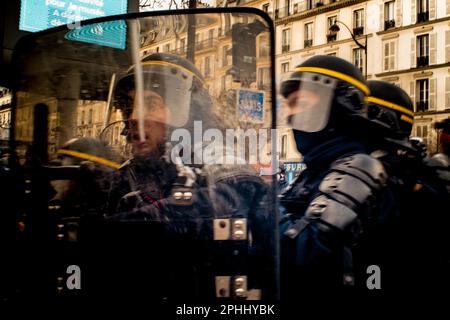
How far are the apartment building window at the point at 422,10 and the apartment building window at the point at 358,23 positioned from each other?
0.26 metres

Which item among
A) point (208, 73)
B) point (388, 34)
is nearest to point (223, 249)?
point (208, 73)

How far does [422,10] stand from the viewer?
2.19 metres

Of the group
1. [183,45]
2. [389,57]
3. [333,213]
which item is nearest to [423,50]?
[389,57]

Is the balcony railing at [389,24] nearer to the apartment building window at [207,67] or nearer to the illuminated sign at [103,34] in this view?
the apartment building window at [207,67]

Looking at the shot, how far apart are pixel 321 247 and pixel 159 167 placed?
893 mm

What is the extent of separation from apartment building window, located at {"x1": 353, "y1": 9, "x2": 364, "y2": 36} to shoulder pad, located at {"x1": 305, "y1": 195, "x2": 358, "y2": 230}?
842mm

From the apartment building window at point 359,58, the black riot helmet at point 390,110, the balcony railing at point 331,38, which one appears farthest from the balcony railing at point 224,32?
the black riot helmet at point 390,110

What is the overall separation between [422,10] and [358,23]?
0.30 m

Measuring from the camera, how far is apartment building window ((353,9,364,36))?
225cm

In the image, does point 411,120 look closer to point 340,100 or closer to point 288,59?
point 340,100

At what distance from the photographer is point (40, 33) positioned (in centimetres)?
256

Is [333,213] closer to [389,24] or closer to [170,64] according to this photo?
[389,24]

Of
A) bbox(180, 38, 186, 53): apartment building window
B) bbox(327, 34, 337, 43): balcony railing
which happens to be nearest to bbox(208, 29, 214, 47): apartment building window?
bbox(180, 38, 186, 53): apartment building window

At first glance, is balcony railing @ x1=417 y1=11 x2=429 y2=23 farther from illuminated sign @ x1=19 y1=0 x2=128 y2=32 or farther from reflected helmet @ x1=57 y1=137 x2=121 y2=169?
illuminated sign @ x1=19 y1=0 x2=128 y2=32
